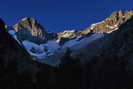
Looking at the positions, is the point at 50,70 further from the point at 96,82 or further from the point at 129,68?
the point at 129,68

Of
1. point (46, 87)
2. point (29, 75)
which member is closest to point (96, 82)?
point (46, 87)

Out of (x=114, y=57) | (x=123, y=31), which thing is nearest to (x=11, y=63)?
(x=114, y=57)

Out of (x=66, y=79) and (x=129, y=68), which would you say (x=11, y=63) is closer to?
(x=66, y=79)

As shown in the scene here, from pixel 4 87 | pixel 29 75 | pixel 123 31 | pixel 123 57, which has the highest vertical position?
pixel 123 31

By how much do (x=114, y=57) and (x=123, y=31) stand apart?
3792cm

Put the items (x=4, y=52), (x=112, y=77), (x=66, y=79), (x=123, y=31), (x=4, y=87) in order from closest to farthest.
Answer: (x=4, y=87), (x=4, y=52), (x=66, y=79), (x=112, y=77), (x=123, y=31)

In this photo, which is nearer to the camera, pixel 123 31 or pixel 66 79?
pixel 66 79

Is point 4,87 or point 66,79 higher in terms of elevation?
point 66,79

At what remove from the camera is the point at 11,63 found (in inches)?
3147

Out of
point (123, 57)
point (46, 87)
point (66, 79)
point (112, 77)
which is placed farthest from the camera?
point (123, 57)

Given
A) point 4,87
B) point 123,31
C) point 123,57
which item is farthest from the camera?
point 123,31

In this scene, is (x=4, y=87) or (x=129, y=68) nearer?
(x=4, y=87)

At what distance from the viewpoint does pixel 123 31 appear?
18025cm

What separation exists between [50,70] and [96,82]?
76.5 feet
